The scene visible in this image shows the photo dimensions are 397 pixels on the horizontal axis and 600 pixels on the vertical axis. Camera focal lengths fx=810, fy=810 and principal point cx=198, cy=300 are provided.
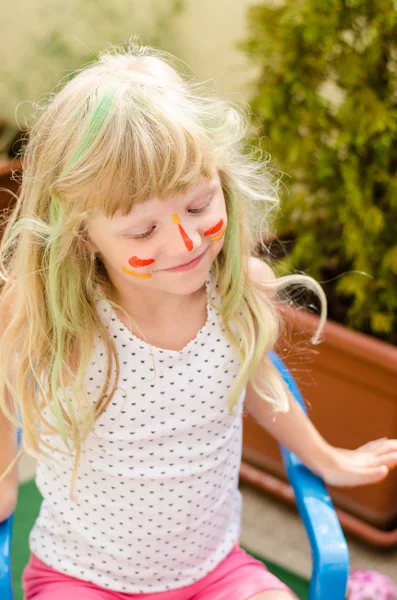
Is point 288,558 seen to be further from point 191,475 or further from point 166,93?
point 166,93

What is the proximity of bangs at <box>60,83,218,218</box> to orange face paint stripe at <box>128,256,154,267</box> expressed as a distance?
0.21 ft

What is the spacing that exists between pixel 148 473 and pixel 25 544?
729 mm

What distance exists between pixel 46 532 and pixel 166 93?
665 millimetres

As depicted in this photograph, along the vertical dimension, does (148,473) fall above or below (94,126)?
below

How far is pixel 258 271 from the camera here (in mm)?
1202

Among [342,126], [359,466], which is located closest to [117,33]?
[342,126]

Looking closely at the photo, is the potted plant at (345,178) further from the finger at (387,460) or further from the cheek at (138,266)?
the cheek at (138,266)

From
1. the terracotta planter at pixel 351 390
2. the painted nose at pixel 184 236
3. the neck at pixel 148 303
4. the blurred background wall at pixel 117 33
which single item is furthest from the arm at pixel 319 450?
the blurred background wall at pixel 117 33

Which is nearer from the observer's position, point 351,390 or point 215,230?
point 215,230

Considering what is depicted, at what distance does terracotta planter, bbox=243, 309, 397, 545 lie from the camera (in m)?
1.59

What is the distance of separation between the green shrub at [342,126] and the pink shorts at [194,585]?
60 centimetres

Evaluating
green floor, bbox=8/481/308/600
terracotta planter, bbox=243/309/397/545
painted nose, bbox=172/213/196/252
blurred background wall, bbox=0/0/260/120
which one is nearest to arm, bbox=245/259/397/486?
painted nose, bbox=172/213/196/252

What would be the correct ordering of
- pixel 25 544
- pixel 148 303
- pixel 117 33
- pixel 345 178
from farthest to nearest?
pixel 117 33 → pixel 25 544 → pixel 345 178 → pixel 148 303

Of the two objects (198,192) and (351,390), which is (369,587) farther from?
(198,192)
